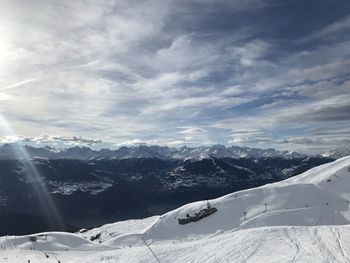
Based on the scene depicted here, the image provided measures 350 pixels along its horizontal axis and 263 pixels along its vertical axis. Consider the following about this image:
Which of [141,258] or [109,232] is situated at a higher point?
[141,258]

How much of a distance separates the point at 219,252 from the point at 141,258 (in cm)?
296

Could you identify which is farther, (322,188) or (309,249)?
(322,188)

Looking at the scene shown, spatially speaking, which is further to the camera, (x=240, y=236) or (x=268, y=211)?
(x=268, y=211)

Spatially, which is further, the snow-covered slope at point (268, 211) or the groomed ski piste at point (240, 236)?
the snow-covered slope at point (268, 211)

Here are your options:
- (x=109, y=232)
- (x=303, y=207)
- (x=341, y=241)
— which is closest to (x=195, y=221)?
(x=303, y=207)

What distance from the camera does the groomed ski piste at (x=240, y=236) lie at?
13.3m

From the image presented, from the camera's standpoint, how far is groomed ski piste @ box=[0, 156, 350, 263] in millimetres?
13297

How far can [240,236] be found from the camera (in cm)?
1594

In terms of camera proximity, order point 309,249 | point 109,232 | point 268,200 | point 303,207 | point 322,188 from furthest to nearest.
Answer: point 109,232, point 322,188, point 268,200, point 303,207, point 309,249

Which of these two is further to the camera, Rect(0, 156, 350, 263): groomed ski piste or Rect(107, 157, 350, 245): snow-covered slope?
Rect(107, 157, 350, 245): snow-covered slope

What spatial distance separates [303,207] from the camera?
131 feet

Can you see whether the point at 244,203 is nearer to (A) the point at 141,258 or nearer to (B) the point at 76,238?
(B) the point at 76,238

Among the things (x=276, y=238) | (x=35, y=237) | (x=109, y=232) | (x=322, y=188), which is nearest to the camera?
(x=276, y=238)

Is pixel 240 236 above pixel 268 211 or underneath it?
above
